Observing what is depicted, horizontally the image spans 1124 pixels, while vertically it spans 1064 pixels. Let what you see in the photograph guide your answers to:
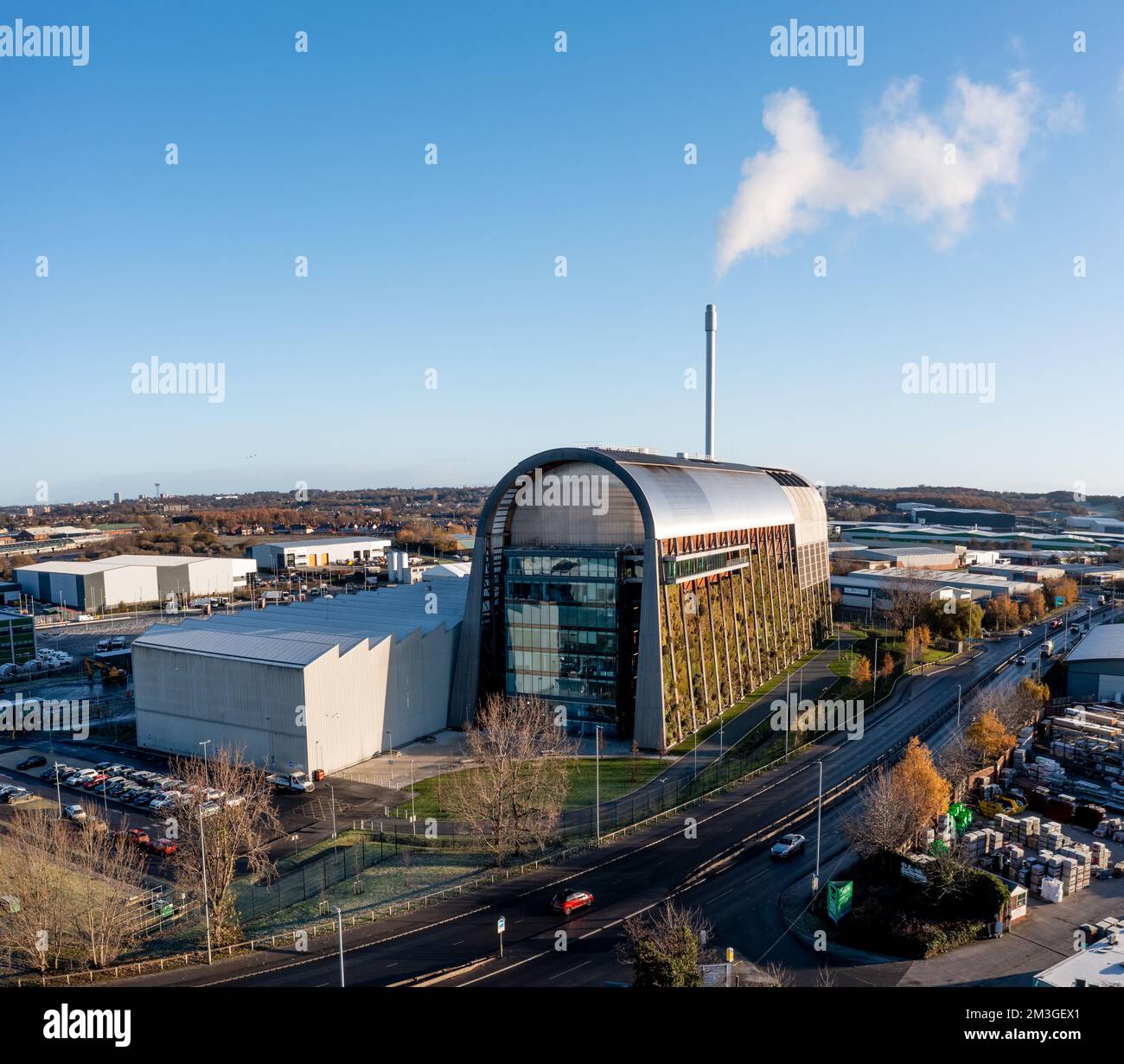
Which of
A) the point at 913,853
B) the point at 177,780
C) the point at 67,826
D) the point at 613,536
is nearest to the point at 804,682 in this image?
the point at 613,536

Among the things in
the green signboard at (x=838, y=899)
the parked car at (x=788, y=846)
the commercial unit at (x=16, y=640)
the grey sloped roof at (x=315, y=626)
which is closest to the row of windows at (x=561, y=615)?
the grey sloped roof at (x=315, y=626)

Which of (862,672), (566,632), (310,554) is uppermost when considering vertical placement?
(566,632)

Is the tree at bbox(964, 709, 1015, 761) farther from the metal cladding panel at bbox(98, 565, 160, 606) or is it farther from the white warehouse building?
the metal cladding panel at bbox(98, 565, 160, 606)

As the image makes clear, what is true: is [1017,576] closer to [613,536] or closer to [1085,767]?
[1085,767]

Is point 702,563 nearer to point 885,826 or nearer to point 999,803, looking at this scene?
point 999,803

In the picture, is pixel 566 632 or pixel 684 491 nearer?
pixel 566 632

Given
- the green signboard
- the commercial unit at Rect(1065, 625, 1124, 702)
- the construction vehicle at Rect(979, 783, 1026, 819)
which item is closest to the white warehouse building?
the green signboard

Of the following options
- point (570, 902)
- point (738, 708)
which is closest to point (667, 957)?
point (570, 902)
